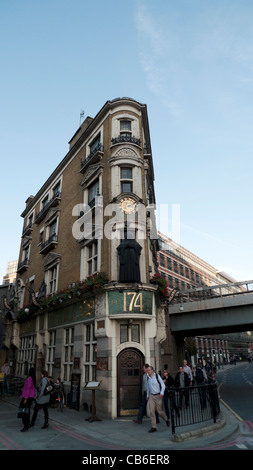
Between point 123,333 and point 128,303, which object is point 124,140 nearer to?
point 128,303

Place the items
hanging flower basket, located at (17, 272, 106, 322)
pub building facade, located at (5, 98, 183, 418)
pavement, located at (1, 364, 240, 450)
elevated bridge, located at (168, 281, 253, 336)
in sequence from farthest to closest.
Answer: elevated bridge, located at (168, 281, 253, 336) → hanging flower basket, located at (17, 272, 106, 322) → pub building facade, located at (5, 98, 183, 418) → pavement, located at (1, 364, 240, 450)

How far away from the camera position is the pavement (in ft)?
24.2

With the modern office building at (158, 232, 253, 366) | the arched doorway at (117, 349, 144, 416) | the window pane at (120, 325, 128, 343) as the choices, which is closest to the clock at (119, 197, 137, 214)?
the window pane at (120, 325, 128, 343)

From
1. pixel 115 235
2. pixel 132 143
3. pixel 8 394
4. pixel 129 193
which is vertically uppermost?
pixel 132 143

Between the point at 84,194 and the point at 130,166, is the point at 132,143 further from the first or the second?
the point at 84,194

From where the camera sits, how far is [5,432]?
8.82 meters

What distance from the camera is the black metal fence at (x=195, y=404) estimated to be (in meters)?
8.20

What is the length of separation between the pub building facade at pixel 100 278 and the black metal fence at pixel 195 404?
3.65m

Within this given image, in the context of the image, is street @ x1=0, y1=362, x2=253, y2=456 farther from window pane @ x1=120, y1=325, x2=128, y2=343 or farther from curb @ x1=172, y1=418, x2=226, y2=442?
window pane @ x1=120, y1=325, x2=128, y2=343

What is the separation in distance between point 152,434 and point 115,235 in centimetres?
834

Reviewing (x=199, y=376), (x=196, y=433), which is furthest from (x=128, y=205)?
(x=196, y=433)

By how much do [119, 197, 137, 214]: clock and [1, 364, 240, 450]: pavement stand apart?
29.9ft

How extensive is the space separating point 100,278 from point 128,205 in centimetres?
412
